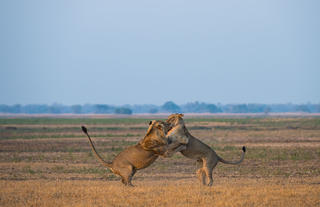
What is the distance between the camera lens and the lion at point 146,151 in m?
13.2

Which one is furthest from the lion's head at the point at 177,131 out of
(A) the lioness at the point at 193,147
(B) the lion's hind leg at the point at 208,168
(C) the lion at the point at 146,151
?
(B) the lion's hind leg at the point at 208,168

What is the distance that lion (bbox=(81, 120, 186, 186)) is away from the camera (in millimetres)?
13250

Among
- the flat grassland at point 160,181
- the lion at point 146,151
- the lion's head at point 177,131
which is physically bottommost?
the flat grassland at point 160,181

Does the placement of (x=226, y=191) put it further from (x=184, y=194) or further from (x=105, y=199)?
(x=105, y=199)

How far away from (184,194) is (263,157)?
12836 mm

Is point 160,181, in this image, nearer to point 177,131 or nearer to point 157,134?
point 177,131

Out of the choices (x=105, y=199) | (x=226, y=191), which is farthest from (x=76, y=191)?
(x=226, y=191)

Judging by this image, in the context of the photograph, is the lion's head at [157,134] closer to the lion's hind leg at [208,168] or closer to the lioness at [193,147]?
the lioness at [193,147]

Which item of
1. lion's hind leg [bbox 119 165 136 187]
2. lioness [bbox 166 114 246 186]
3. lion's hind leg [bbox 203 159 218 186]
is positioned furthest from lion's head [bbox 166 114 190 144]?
lion's hind leg [bbox 119 165 136 187]

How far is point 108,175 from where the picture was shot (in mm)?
18797

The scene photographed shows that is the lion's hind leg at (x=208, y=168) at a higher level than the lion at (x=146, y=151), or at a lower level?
lower

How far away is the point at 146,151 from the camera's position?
13836 mm

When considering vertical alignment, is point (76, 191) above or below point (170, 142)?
below

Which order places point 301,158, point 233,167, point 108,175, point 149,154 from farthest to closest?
point 301,158, point 233,167, point 108,175, point 149,154
